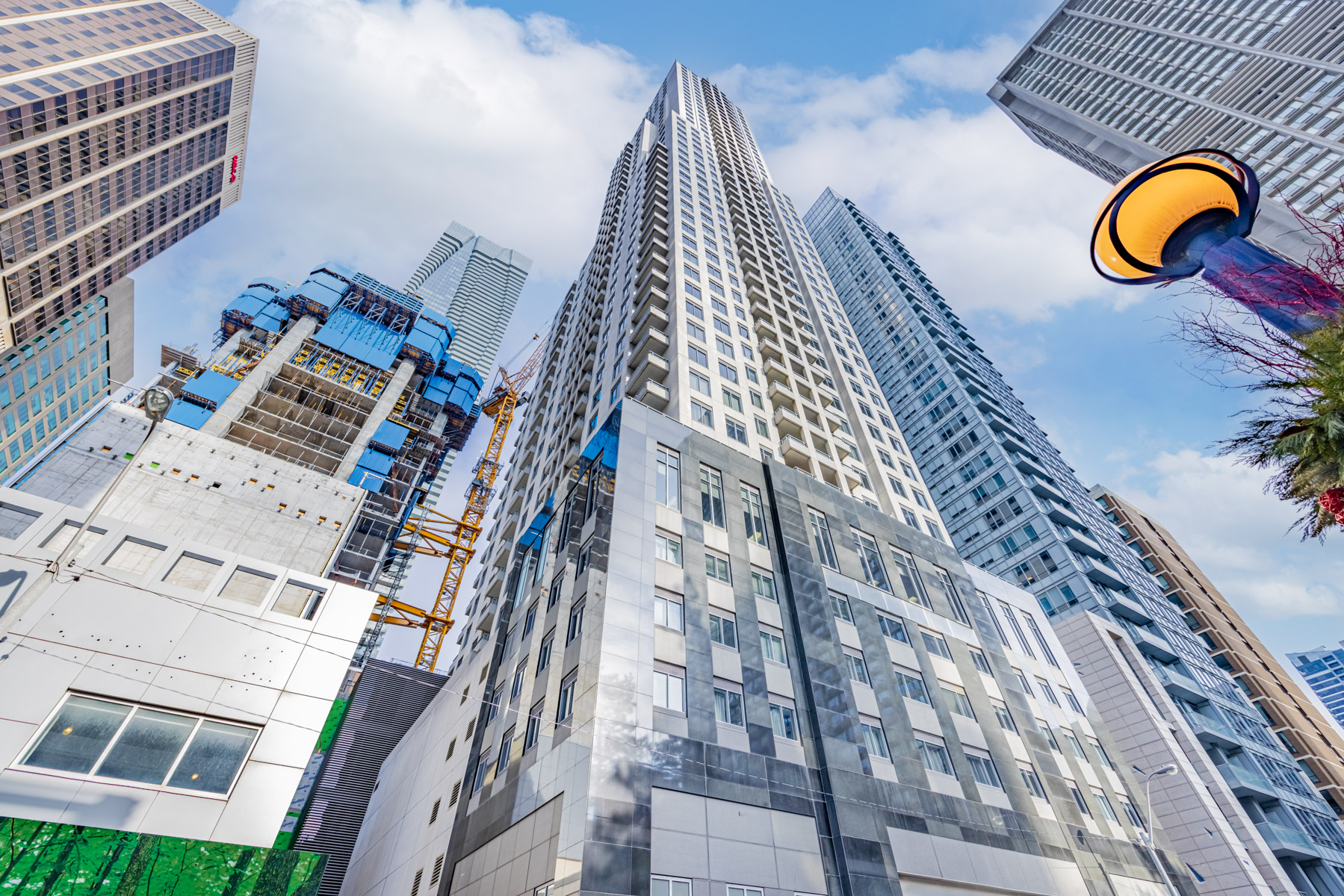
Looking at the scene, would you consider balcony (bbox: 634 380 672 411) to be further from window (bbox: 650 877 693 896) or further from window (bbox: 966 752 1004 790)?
window (bbox: 966 752 1004 790)

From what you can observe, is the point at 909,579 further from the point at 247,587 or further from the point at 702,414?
the point at 247,587

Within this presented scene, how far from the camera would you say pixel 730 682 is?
2362 cm

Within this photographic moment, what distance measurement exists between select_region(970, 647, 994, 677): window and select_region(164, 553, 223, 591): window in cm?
3576

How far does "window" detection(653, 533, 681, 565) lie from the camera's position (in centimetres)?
2609

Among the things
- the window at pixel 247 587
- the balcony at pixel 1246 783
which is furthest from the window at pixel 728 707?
the balcony at pixel 1246 783

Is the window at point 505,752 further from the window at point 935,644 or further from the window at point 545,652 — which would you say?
the window at point 935,644

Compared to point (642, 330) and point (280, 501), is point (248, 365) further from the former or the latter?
point (642, 330)

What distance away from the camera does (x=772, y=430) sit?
39.7 meters

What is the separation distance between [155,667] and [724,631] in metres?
19.6

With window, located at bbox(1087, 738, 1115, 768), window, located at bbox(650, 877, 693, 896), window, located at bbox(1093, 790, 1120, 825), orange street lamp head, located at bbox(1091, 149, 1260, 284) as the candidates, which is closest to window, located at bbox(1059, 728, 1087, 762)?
window, located at bbox(1087, 738, 1115, 768)

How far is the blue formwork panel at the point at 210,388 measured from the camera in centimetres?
6919

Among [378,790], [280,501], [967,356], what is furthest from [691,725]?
[967,356]

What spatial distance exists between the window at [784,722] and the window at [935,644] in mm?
11376

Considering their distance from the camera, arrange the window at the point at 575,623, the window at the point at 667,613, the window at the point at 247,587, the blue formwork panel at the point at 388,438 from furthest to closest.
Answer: the blue formwork panel at the point at 388,438 < the window at the point at 575,623 < the window at the point at 667,613 < the window at the point at 247,587
